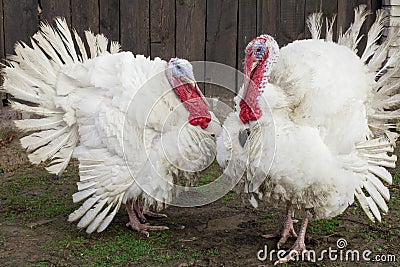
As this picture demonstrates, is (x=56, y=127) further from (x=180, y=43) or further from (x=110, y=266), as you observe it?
(x=180, y=43)

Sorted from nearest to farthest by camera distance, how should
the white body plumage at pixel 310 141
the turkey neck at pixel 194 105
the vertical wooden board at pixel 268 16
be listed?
the white body plumage at pixel 310 141 < the turkey neck at pixel 194 105 < the vertical wooden board at pixel 268 16

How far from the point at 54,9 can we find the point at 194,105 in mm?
3088

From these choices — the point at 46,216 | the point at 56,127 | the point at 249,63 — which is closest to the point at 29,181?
the point at 46,216

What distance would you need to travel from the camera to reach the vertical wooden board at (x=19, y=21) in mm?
6840

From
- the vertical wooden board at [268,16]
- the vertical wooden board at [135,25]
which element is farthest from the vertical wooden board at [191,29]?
the vertical wooden board at [268,16]

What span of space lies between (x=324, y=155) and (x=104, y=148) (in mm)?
1696

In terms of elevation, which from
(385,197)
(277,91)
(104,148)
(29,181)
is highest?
(277,91)

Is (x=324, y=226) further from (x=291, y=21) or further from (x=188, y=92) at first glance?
(x=291, y=21)

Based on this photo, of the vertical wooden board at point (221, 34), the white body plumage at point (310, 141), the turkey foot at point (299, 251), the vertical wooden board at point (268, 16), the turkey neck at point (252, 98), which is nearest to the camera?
the white body plumage at point (310, 141)

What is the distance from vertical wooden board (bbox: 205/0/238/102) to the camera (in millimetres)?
7281

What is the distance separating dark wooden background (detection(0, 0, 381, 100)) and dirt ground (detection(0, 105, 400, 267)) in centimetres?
213

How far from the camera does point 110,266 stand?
4316 mm

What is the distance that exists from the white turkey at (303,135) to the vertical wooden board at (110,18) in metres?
3.01

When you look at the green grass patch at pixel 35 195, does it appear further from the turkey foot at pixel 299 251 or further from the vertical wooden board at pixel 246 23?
the vertical wooden board at pixel 246 23
